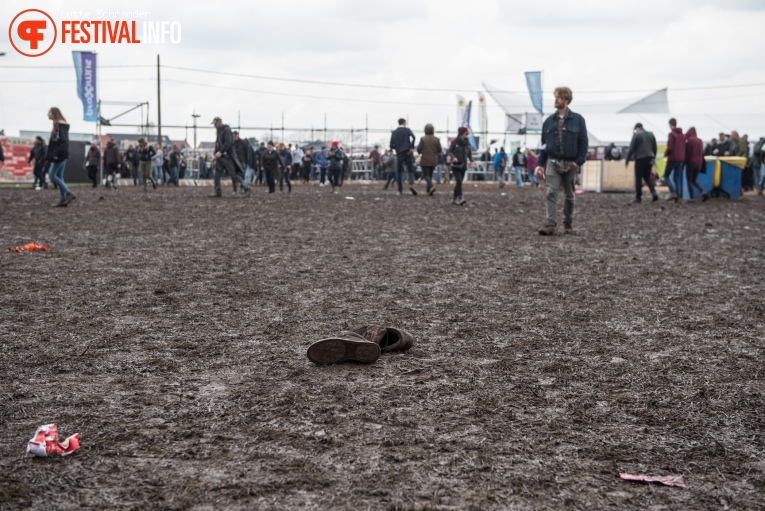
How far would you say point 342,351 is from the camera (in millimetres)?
4574

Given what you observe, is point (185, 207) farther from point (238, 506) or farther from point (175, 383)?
point (238, 506)

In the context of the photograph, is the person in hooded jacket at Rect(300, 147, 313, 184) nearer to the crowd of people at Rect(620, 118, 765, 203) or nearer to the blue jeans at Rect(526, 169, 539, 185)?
the blue jeans at Rect(526, 169, 539, 185)

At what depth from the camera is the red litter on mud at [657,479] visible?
295cm

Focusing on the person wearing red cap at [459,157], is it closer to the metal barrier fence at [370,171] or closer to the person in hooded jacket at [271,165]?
the person in hooded jacket at [271,165]

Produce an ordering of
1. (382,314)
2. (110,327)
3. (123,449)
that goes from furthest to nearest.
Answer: (382,314), (110,327), (123,449)

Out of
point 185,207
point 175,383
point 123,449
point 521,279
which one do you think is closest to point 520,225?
point 521,279

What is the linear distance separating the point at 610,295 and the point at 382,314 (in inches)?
83.9

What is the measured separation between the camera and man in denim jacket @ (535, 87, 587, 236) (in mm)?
11250

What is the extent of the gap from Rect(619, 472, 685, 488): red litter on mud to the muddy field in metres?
0.04

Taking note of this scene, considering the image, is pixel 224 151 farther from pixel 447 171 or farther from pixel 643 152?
pixel 447 171

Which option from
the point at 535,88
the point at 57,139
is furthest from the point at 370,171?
the point at 57,139

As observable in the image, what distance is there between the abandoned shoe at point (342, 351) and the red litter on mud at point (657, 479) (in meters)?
1.85

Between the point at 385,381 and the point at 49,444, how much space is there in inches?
66.7

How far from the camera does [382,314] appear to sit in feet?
19.9
